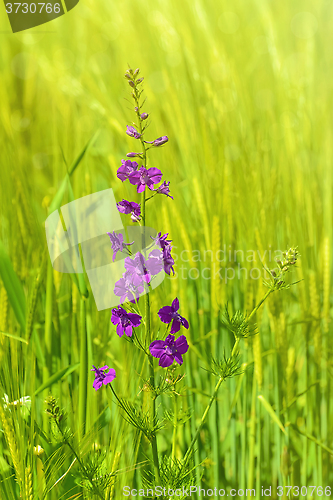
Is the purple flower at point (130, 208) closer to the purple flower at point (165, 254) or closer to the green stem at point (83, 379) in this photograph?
the purple flower at point (165, 254)

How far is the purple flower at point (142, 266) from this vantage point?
284mm

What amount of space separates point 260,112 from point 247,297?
393 mm

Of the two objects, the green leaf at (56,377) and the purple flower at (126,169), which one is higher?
the purple flower at (126,169)

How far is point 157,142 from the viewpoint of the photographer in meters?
0.32

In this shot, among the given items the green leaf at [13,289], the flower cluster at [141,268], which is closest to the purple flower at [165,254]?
the flower cluster at [141,268]

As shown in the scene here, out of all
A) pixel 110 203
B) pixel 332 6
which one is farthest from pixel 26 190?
pixel 332 6

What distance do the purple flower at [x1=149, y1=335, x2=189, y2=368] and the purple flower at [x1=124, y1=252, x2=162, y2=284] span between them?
2.4 inches

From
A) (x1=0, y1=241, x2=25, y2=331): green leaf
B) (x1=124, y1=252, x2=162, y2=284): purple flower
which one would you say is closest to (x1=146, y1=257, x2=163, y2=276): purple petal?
(x1=124, y1=252, x2=162, y2=284): purple flower

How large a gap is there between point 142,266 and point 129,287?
23 millimetres

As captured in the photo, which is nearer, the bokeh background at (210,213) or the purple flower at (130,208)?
the purple flower at (130,208)

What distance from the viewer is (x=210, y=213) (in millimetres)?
551

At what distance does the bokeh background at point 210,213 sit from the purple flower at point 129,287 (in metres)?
0.13

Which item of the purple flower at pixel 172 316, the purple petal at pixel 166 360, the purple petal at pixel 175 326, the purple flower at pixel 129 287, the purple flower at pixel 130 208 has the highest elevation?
the purple flower at pixel 130 208

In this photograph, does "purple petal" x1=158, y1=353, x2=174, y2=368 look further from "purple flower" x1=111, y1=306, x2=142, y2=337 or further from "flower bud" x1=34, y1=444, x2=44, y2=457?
"flower bud" x1=34, y1=444, x2=44, y2=457
